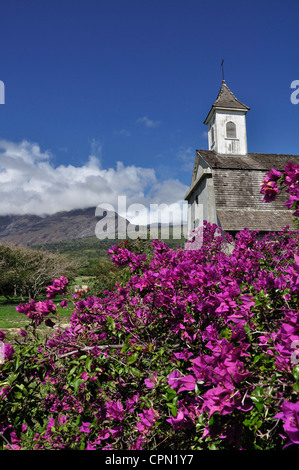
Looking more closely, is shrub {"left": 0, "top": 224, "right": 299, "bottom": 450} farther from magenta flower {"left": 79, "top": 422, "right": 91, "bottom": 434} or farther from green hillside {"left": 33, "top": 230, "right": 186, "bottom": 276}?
green hillside {"left": 33, "top": 230, "right": 186, "bottom": 276}

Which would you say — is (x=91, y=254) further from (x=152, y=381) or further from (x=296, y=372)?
(x=296, y=372)

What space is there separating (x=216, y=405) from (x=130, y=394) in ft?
2.82

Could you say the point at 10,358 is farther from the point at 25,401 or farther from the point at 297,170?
the point at 297,170

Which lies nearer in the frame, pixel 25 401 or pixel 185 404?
pixel 185 404

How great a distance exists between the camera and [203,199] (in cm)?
1741

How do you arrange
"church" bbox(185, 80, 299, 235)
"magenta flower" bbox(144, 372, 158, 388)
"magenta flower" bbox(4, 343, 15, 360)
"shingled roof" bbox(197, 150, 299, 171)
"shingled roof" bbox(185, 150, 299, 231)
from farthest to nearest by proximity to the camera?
"shingled roof" bbox(197, 150, 299, 171) → "church" bbox(185, 80, 299, 235) → "shingled roof" bbox(185, 150, 299, 231) → "magenta flower" bbox(4, 343, 15, 360) → "magenta flower" bbox(144, 372, 158, 388)

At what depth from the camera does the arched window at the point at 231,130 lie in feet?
62.8

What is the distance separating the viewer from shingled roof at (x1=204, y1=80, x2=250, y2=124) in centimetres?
1919

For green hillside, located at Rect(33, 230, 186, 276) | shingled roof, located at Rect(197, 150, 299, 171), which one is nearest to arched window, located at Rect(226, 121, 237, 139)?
shingled roof, located at Rect(197, 150, 299, 171)

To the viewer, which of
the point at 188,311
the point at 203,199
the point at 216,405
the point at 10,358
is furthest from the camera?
the point at 203,199

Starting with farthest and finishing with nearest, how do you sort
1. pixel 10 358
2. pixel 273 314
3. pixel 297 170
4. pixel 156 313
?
pixel 156 313
pixel 10 358
pixel 273 314
pixel 297 170
